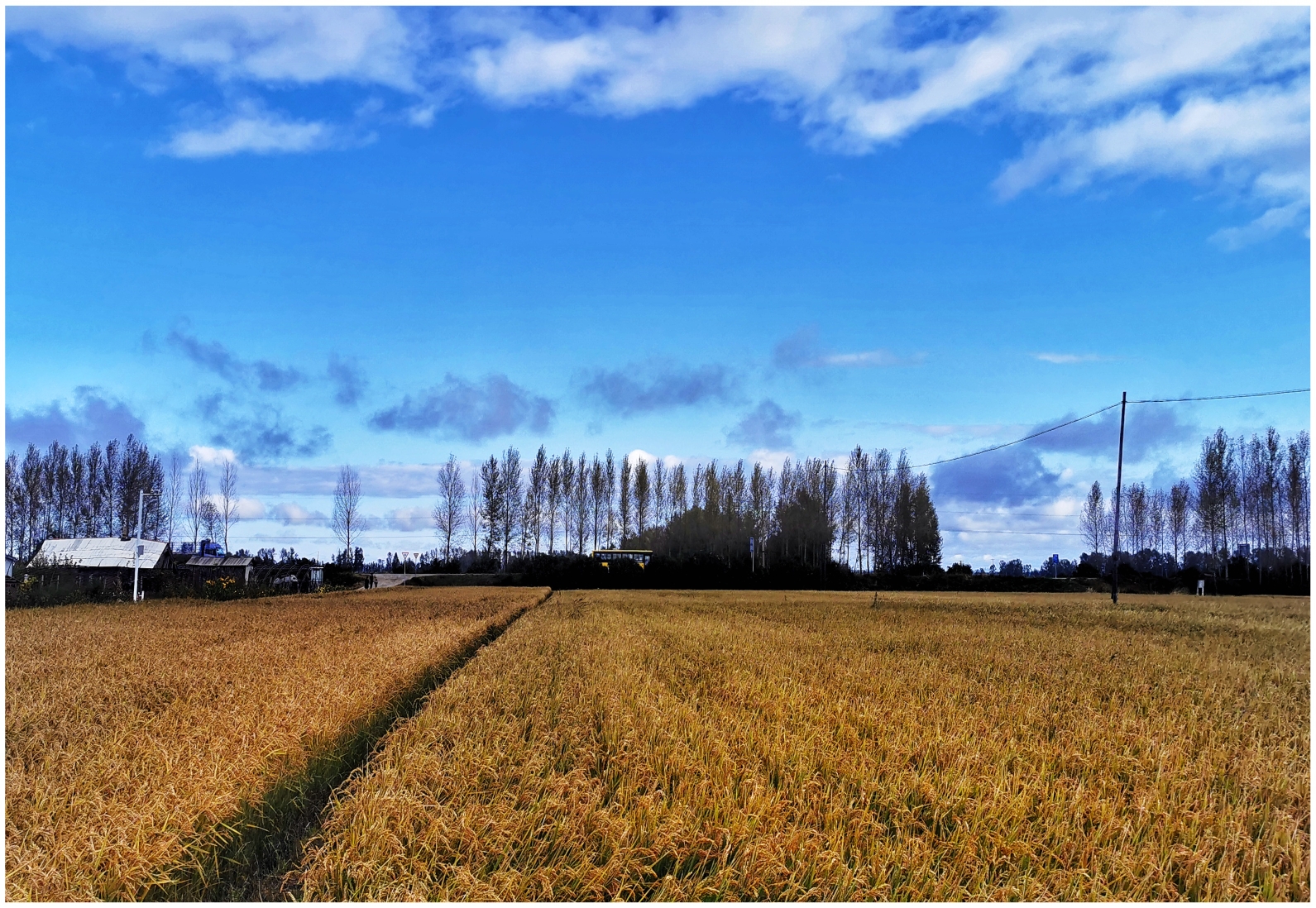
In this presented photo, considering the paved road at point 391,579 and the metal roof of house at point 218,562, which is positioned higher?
the metal roof of house at point 218,562

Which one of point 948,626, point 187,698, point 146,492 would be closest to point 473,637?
point 187,698

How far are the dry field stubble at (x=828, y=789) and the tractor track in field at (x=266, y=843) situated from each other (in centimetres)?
29

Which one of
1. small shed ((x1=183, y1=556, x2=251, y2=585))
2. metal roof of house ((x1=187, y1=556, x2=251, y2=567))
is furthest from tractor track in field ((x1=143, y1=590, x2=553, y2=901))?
metal roof of house ((x1=187, y1=556, x2=251, y2=567))

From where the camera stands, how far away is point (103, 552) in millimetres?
41938

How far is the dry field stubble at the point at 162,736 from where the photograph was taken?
4609mm

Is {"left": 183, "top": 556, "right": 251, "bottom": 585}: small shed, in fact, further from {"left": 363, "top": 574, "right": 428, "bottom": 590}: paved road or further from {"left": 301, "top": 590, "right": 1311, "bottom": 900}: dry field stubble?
{"left": 301, "top": 590, "right": 1311, "bottom": 900}: dry field stubble

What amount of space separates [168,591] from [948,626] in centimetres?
3038

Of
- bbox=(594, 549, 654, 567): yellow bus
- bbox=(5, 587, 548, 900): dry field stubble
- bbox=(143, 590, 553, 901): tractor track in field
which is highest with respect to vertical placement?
bbox=(5, 587, 548, 900): dry field stubble

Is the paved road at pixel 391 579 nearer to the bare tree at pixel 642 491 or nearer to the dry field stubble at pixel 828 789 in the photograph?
the bare tree at pixel 642 491

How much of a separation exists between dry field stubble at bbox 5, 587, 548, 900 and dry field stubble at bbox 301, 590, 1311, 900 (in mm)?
801

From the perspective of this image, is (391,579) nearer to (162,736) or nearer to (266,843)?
(162,736)

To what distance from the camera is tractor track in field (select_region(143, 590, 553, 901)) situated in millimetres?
4652

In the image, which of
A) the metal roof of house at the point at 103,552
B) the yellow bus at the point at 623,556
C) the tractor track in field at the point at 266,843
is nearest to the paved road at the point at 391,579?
the yellow bus at the point at 623,556

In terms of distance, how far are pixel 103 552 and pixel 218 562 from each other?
29.1 feet
